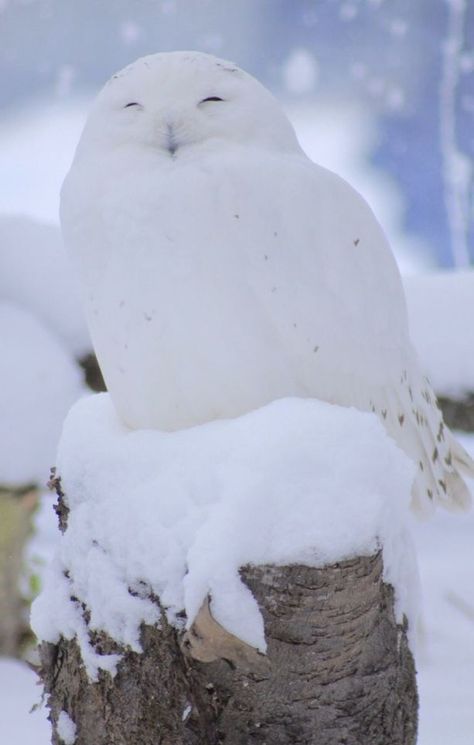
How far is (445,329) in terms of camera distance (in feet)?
6.79

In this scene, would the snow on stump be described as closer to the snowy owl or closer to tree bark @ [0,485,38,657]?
the snowy owl

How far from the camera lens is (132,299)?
1.05 m

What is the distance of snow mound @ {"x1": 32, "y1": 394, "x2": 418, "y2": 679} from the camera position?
846mm

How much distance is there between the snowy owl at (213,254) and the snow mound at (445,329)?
3.02ft

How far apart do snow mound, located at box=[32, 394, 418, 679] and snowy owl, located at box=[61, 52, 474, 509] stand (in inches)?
3.1

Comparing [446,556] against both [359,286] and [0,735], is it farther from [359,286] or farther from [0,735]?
[359,286]

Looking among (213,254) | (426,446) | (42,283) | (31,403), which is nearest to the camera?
(213,254)

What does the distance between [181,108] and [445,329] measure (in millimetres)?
1151

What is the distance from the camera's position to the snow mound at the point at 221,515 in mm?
846

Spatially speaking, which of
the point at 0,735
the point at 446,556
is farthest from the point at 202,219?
the point at 446,556

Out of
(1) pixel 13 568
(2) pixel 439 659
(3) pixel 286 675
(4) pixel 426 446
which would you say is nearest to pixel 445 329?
(2) pixel 439 659

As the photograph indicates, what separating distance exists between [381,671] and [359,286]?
0.45m

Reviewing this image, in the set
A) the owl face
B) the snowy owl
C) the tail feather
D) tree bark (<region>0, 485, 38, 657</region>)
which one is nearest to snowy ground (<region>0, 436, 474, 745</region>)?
tree bark (<region>0, 485, 38, 657</region>)

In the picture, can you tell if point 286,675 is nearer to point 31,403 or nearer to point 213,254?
point 213,254
